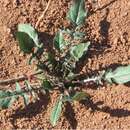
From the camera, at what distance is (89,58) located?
2047 millimetres

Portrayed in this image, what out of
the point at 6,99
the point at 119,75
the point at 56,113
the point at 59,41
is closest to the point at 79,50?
the point at 59,41

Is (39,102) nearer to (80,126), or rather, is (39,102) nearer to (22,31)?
(80,126)

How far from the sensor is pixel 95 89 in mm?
2049

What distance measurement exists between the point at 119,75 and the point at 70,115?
0.36 m

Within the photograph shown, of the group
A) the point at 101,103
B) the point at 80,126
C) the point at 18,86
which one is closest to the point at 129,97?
the point at 101,103

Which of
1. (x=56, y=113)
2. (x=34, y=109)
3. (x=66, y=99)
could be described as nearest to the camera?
(x=66, y=99)

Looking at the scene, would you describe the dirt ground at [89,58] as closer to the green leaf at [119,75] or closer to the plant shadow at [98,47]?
the plant shadow at [98,47]

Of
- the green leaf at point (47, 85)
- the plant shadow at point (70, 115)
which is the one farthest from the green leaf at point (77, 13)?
the plant shadow at point (70, 115)

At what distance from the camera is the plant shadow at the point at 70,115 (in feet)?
6.68

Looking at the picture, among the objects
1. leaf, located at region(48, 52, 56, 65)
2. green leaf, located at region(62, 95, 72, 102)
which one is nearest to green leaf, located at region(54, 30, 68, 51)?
leaf, located at region(48, 52, 56, 65)

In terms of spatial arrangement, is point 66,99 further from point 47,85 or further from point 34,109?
point 34,109

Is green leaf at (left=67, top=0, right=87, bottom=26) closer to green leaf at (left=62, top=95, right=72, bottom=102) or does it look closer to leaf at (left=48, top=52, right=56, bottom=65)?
leaf at (left=48, top=52, right=56, bottom=65)

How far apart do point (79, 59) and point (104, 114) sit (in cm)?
34

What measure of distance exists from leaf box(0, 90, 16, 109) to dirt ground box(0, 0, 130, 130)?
0.15m
